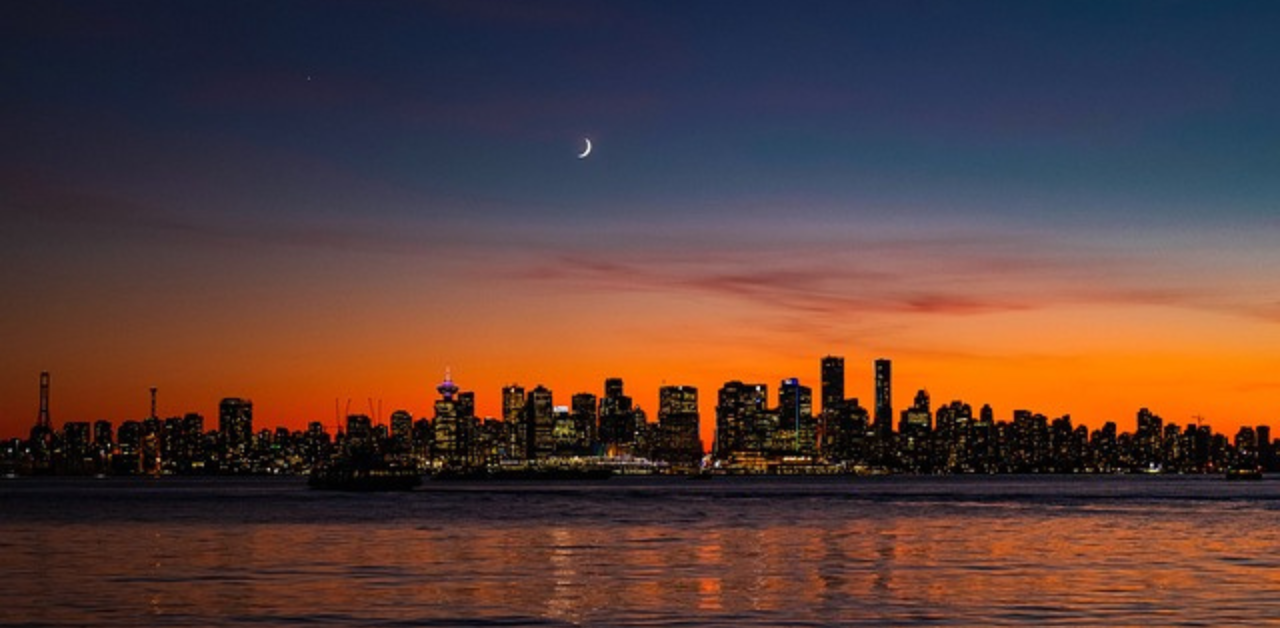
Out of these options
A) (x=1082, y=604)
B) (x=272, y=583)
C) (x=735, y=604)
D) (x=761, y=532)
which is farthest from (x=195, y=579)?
(x=761, y=532)

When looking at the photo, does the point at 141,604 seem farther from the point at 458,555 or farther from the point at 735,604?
the point at 458,555

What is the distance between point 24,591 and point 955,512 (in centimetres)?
11516

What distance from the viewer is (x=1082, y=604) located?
60.3m

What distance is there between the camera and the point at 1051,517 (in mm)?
149375

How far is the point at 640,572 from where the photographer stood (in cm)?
7662

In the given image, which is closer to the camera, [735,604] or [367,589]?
[735,604]

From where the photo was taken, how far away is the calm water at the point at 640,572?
188 feet

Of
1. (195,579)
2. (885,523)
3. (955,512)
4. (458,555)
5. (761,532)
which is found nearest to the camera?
(195,579)

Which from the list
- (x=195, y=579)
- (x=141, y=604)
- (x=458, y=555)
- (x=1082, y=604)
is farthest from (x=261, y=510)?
(x=1082, y=604)

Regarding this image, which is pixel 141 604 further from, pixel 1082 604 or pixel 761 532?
pixel 761 532

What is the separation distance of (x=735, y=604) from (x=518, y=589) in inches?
430

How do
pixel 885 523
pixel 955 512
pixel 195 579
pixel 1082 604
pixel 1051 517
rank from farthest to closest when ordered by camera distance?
pixel 955 512
pixel 1051 517
pixel 885 523
pixel 195 579
pixel 1082 604

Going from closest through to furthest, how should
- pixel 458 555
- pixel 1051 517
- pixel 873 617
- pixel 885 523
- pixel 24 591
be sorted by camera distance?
pixel 873 617, pixel 24 591, pixel 458 555, pixel 885 523, pixel 1051 517

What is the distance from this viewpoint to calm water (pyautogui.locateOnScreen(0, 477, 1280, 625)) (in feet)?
188
